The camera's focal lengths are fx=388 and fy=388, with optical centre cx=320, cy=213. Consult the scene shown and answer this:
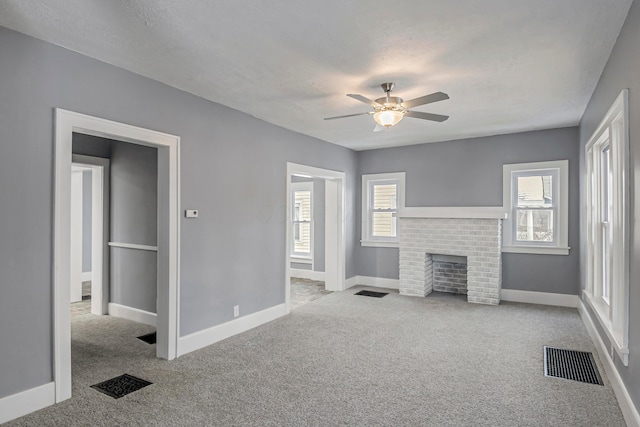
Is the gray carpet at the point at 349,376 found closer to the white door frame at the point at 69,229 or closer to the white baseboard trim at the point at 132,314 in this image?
the white baseboard trim at the point at 132,314

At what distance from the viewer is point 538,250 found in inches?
222

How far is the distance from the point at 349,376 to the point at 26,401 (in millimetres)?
2305

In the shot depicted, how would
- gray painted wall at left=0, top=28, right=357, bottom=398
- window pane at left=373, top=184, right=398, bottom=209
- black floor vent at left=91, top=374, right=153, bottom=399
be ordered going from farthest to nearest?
window pane at left=373, top=184, right=398, bottom=209, black floor vent at left=91, top=374, right=153, bottom=399, gray painted wall at left=0, top=28, right=357, bottom=398

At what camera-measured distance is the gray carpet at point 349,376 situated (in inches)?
102

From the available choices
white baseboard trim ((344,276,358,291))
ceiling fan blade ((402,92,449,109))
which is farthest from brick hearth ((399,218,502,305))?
ceiling fan blade ((402,92,449,109))

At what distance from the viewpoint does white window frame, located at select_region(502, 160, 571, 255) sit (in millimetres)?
5430

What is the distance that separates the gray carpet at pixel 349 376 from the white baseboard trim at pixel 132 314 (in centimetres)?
11

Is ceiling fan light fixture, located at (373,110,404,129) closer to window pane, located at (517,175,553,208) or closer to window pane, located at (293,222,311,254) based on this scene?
window pane, located at (517,175,553,208)

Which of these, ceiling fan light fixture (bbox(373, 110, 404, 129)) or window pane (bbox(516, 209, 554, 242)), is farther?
window pane (bbox(516, 209, 554, 242))

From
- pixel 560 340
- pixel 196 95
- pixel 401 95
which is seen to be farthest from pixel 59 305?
pixel 560 340

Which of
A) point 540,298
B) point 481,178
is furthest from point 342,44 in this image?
point 540,298

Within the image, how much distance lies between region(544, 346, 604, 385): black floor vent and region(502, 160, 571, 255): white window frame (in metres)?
2.15

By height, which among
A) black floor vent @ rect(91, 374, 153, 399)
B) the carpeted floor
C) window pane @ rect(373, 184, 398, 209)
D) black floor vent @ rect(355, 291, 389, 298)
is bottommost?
black floor vent @ rect(91, 374, 153, 399)

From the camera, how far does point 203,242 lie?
13.0 ft
